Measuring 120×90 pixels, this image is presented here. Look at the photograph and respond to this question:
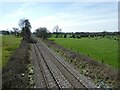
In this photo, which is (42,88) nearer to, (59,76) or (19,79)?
(19,79)

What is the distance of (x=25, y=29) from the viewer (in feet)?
407

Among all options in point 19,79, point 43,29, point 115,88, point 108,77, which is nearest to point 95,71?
point 108,77

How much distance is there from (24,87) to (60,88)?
2940mm

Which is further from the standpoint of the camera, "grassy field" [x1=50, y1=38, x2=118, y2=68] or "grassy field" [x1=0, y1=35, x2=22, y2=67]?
"grassy field" [x1=0, y1=35, x2=22, y2=67]

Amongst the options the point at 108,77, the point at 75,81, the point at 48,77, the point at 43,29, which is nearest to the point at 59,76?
the point at 48,77

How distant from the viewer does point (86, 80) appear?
23.4 meters

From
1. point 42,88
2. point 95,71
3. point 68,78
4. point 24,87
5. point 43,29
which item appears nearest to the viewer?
point 24,87

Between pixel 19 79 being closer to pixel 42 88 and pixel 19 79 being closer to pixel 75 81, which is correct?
pixel 42 88

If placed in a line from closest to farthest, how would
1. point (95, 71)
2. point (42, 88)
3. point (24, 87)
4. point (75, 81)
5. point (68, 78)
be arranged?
point (24, 87), point (42, 88), point (75, 81), point (68, 78), point (95, 71)

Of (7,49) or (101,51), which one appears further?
(7,49)

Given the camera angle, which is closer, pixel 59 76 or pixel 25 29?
pixel 59 76

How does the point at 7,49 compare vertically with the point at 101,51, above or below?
above

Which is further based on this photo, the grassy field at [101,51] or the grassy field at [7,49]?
the grassy field at [7,49]

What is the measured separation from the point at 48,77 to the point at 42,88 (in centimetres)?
498
